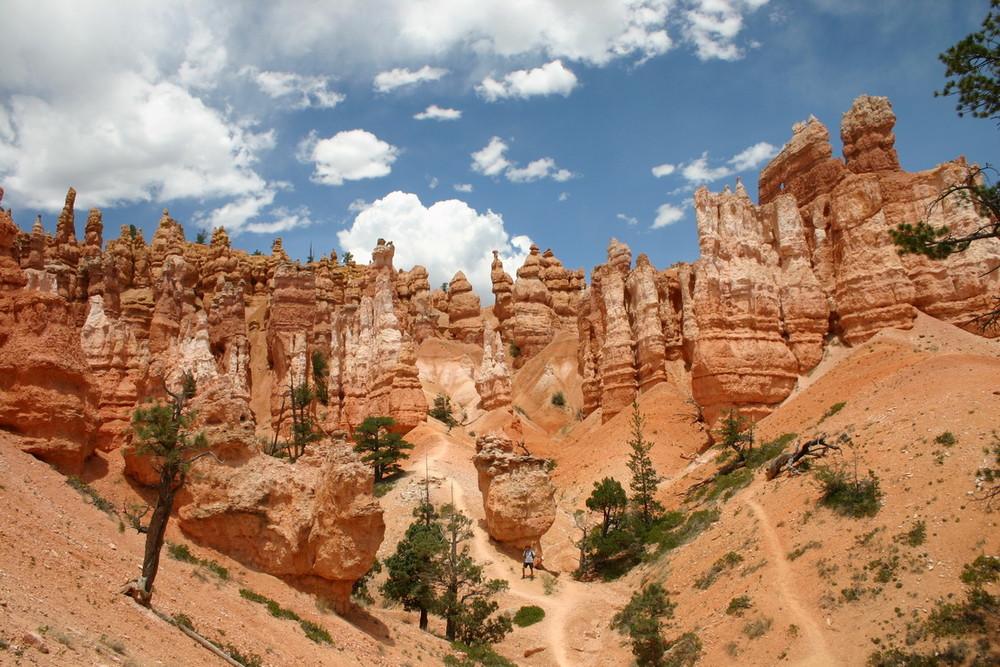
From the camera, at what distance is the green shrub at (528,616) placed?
23.6 m

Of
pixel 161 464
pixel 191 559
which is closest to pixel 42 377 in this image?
pixel 161 464

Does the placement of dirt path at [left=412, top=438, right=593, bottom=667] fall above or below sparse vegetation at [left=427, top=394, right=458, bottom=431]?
below

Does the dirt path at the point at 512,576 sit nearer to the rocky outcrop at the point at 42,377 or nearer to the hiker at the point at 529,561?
the hiker at the point at 529,561

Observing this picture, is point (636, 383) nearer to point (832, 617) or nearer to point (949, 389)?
point (949, 389)

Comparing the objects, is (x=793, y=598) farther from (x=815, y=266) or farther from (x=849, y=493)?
(x=815, y=266)

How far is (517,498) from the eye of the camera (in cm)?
2875

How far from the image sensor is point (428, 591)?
22.9 m

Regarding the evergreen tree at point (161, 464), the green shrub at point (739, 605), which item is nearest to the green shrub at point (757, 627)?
the green shrub at point (739, 605)

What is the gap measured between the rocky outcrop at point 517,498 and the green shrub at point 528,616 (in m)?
4.76

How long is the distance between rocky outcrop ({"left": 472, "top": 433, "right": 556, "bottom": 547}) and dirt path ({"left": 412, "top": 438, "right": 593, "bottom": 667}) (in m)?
1.12

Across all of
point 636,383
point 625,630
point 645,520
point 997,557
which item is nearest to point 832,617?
point 997,557

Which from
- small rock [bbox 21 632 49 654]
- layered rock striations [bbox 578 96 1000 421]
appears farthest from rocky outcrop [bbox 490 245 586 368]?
small rock [bbox 21 632 49 654]

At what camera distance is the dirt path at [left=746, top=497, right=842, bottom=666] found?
1685 cm

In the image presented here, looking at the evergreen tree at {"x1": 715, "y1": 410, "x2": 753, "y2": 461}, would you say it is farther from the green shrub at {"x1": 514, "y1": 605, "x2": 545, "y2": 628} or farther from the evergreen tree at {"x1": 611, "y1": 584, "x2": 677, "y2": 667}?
the green shrub at {"x1": 514, "y1": 605, "x2": 545, "y2": 628}
